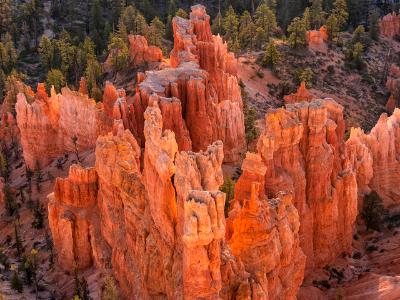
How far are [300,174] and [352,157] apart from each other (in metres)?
10.2

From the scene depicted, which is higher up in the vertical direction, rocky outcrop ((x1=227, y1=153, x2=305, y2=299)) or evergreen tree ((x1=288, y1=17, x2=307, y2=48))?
evergreen tree ((x1=288, y1=17, x2=307, y2=48))

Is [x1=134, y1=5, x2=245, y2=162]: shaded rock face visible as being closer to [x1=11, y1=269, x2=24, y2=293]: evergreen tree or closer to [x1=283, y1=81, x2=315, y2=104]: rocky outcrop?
[x1=283, y1=81, x2=315, y2=104]: rocky outcrop

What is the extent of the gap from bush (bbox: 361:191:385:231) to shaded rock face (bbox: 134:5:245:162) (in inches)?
443

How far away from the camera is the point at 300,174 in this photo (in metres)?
36.5

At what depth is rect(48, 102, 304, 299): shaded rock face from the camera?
79.3 feet

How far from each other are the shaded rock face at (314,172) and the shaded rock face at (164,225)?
411 centimetres

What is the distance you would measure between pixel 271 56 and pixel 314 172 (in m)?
42.6

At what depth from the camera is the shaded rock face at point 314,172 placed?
112 ft

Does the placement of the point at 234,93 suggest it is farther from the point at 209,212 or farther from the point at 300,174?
the point at 209,212

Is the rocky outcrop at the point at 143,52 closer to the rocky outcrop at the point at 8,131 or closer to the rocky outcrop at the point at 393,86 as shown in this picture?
the rocky outcrop at the point at 8,131

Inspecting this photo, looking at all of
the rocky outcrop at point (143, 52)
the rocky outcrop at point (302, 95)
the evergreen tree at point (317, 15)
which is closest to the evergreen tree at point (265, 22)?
the evergreen tree at point (317, 15)

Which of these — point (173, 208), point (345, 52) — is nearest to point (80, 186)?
point (173, 208)

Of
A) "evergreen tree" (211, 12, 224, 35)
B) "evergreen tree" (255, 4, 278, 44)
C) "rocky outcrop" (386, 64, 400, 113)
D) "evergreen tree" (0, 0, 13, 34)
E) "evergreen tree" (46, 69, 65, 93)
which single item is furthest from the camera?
"evergreen tree" (0, 0, 13, 34)

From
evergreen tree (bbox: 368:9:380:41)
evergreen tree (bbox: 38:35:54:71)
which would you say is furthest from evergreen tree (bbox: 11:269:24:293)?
evergreen tree (bbox: 368:9:380:41)
